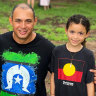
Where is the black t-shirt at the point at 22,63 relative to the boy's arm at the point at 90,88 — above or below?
above

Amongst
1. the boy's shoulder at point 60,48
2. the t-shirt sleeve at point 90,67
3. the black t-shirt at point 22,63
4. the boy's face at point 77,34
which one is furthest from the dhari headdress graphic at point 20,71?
the t-shirt sleeve at point 90,67

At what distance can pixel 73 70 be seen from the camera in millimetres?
2371

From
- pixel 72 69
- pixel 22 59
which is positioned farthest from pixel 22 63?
pixel 72 69

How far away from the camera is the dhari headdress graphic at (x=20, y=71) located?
249 centimetres

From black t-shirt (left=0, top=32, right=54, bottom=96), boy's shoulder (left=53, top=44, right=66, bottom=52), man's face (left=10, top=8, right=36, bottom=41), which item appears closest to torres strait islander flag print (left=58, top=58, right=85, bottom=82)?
boy's shoulder (left=53, top=44, right=66, bottom=52)

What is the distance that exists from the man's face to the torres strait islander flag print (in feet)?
1.59

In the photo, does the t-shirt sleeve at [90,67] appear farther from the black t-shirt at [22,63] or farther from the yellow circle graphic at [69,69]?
the black t-shirt at [22,63]

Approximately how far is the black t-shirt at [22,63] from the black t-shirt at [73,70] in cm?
21

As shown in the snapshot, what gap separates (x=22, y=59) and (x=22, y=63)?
46 millimetres

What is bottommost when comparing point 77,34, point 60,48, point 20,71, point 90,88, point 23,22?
point 90,88

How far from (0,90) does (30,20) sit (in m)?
0.98

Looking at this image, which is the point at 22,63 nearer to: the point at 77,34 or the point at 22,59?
the point at 22,59

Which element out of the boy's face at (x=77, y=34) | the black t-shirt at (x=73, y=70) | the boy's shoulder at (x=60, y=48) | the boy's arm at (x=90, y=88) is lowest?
the boy's arm at (x=90, y=88)

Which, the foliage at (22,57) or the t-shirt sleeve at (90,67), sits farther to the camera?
the foliage at (22,57)
